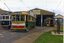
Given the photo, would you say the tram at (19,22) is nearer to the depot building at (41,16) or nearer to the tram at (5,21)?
the tram at (5,21)

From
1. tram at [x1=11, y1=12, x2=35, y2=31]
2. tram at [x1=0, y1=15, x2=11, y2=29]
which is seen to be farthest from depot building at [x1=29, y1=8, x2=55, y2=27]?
tram at [x1=11, y1=12, x2=35, y2=31]

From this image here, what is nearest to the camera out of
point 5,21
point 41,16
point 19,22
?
point 19,22

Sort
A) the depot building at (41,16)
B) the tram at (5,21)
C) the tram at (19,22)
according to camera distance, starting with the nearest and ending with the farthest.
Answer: the tram at (19,22)
the tram at (5,21)
the depot building at (41,16)

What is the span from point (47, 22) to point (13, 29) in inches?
1061

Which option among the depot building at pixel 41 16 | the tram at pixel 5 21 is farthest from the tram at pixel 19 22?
the depot building at pixel 41 16

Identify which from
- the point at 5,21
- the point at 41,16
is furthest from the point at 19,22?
the point at 41,16

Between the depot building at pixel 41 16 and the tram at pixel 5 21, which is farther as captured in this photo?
the depot building at pixel 41 16

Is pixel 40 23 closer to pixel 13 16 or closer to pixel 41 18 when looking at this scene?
pixel 41 18

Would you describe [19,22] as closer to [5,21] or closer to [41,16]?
[5,21]

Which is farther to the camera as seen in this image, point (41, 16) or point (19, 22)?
point (41, 16)

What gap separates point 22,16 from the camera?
27.9m

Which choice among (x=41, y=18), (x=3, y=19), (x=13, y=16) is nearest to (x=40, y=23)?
(x=41, y=18)

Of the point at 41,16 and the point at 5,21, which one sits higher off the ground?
the point at 41,16

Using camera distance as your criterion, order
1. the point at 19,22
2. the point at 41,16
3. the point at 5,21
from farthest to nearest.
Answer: the point at 41,16 → the point at 5,21 → the point at 19,22
